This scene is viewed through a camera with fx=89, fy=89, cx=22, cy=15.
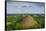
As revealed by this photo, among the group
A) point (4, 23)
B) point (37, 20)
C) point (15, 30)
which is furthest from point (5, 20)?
point (37, 20)

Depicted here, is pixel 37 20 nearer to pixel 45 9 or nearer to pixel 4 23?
pixel 45 9

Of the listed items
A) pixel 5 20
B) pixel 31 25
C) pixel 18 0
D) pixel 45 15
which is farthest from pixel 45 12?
pixel 5 20

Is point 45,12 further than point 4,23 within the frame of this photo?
Yes

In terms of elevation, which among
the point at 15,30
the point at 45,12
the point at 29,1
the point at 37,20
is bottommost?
the point at 15,30
